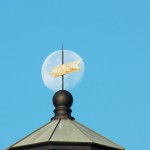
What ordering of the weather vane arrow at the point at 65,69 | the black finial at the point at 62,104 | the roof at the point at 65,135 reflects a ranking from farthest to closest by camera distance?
1. the weather vane arrow at the point at 65,69
2. the black finial at the point at 62,104
3. the roof at the point at 65,135

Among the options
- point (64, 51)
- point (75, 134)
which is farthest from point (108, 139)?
point (64, 51)

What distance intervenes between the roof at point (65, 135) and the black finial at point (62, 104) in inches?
13.0

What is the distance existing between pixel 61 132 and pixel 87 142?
134cm

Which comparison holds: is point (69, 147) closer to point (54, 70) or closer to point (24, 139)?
point (24, 139)

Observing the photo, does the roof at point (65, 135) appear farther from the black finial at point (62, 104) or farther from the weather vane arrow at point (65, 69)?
the weather vane arrow at point (65, 69)

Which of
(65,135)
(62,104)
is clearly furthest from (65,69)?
(65,135)

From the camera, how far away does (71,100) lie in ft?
120

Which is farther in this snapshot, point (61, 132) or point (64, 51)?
point (64, 51)

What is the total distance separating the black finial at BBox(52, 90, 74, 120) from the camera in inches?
1438

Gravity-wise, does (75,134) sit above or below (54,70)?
below

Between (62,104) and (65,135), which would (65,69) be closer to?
(62,104)

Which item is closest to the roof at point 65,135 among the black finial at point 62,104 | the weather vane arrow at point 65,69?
the black finial at point 62,104

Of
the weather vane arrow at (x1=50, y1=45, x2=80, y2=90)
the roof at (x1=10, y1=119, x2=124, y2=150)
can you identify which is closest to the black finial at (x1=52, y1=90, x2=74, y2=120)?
the roof at (x1=10, y1=119, x2=124, y2=150)

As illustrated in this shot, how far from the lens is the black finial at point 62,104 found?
36531 millimetres
